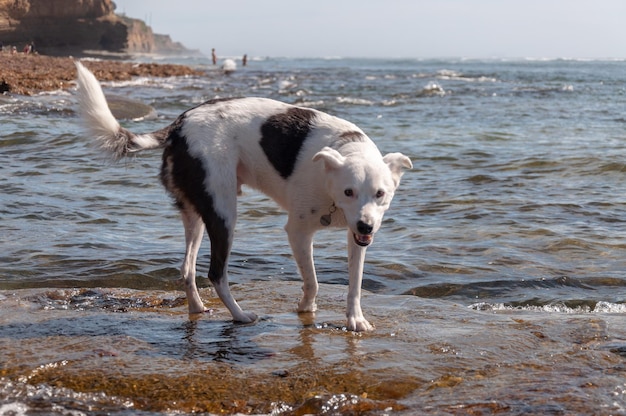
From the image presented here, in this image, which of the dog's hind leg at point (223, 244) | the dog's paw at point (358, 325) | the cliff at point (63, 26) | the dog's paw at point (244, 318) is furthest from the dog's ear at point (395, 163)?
the cliff at point (63, 26)

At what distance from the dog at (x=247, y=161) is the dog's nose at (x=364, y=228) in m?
0.32

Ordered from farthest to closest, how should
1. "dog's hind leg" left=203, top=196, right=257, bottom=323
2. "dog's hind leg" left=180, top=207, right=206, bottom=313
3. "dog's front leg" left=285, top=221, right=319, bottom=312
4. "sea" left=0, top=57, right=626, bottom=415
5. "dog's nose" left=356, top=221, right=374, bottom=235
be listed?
"dog's hind leg" left=180, top=207, right=206, bottom=313 < "dog's front leg" left=285, top=221, right=319, bottom=312 < "dog's hind leg" left=203, top=196, right=257, bottom=323 < "dog's nose" left=356, top=221, right=374, bottom=235 < "sea" left=0, top=57, right=626, bottom=415

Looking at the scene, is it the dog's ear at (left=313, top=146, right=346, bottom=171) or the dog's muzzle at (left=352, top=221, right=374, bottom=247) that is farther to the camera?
the dog's ear at (left=313, top=146, right=346, bottom=171)

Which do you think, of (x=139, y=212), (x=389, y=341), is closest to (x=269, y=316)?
(x=389, y=341)

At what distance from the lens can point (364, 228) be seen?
4844 mm

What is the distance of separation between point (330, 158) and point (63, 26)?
89126 millimetres

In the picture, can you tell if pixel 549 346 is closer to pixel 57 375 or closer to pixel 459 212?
pixel 57 375

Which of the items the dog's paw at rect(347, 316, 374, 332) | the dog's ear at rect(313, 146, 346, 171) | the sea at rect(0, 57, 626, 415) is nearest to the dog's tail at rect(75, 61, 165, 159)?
the sea at rect(0, 57, 626, 415)

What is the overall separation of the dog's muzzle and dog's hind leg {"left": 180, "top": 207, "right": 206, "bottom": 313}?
1.21 m

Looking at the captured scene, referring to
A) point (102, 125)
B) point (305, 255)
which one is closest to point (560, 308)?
point (305, 255)

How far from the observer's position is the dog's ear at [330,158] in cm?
495

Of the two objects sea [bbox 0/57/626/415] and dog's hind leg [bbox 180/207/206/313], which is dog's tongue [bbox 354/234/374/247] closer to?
sea [bbox 0/57/626/415]

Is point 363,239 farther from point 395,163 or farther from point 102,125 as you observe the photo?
point 102,125

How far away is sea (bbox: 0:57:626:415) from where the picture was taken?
4.01 meters
